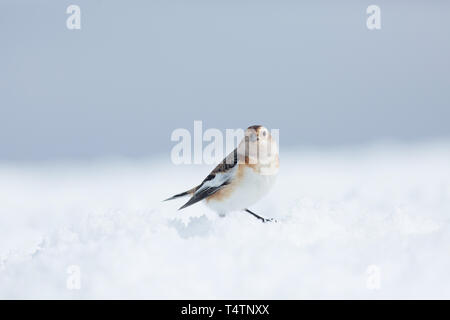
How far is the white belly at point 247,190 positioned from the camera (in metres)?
2.86

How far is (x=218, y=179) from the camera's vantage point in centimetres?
295

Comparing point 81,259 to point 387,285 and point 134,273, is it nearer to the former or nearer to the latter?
point 134,273

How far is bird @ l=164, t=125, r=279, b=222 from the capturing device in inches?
112

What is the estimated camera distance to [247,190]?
287cm

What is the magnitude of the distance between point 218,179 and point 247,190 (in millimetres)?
178

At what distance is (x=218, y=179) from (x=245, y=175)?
17 centimetres

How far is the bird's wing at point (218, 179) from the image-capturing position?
292 centimetres

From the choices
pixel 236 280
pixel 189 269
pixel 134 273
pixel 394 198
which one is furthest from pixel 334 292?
pixel 394 198

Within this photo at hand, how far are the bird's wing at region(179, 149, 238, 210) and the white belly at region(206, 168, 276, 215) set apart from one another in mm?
57

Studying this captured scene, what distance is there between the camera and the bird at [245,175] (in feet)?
9.37

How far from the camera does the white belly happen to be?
112 inches

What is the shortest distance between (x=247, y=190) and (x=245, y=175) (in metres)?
0.08

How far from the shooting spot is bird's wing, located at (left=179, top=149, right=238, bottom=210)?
2.92 metres
